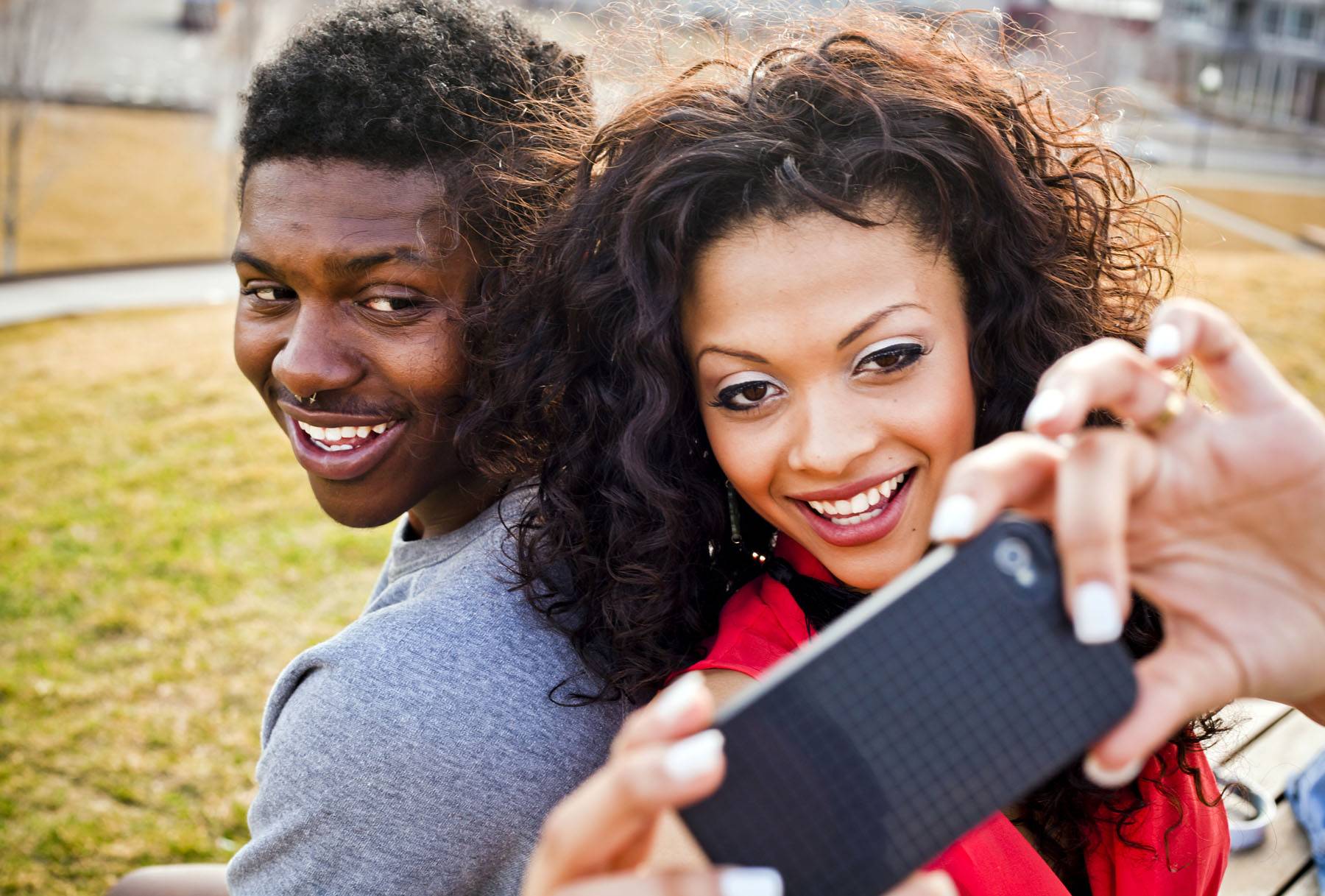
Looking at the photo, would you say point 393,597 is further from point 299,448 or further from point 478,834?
point 478,834

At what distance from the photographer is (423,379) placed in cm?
206

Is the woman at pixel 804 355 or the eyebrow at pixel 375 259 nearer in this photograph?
the woman at pixel 804 355

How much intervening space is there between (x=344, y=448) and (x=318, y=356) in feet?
0.67

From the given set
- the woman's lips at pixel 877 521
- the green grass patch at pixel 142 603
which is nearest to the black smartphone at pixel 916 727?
the woman's lips at pixel 877 521

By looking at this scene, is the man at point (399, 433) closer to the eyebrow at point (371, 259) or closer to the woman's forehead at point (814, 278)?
the eyebrow at point (371, 259)

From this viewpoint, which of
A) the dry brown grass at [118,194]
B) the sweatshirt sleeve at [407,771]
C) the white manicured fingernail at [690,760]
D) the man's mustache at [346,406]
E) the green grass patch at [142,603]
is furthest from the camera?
the dry brown grass at [118,194]

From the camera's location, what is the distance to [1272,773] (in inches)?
103

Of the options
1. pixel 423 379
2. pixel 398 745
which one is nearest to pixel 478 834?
pixel 398 745

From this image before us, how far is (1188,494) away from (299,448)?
1.68 metres

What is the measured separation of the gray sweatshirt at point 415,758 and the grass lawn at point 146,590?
165 centimetres

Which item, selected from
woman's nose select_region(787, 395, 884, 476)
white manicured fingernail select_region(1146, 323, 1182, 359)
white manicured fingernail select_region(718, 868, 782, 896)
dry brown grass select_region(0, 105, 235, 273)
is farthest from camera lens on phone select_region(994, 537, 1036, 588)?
dry brown grass select_region(0, 105, 235, 273)

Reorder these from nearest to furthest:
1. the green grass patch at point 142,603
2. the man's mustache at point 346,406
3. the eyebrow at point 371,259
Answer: the eyebrow at point 371,259 → the man's mustache at point 346,406 → the green grass patch at point 142,603

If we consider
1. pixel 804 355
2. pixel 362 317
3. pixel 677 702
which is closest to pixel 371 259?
pixel 362 317

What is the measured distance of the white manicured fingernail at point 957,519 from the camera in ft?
3.20
